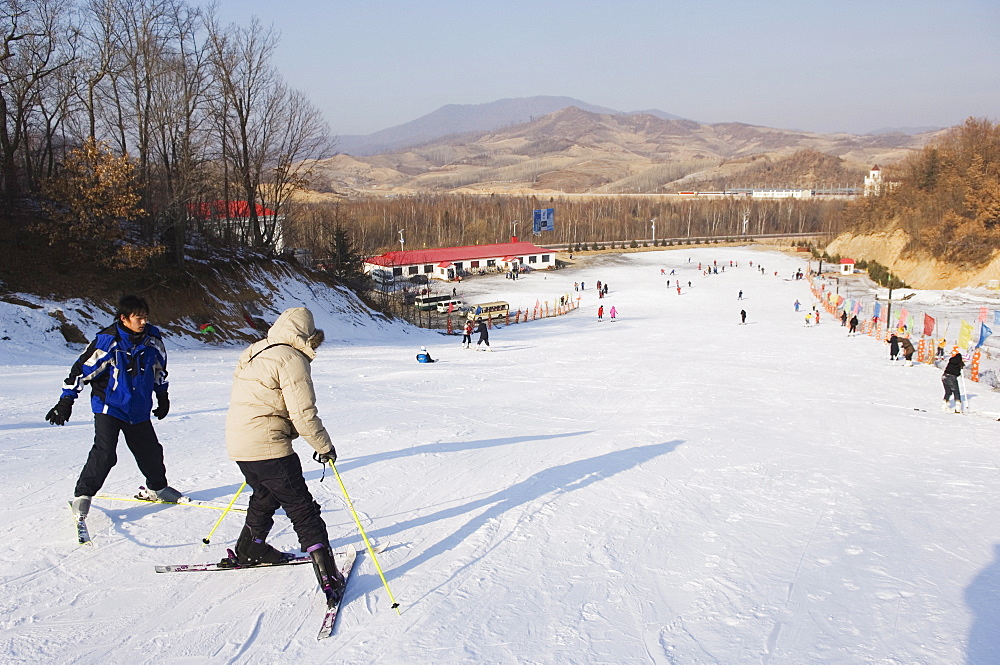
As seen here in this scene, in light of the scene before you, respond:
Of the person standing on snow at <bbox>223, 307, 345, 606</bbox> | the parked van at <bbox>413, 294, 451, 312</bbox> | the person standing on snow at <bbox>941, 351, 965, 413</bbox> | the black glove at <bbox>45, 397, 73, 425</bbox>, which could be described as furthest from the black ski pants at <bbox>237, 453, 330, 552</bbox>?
the parked van at <bbox>413, 294, 451, 312</bbox>

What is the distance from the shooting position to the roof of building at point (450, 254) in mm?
66688

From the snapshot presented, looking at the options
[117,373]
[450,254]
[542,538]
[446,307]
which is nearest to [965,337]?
[542,538]

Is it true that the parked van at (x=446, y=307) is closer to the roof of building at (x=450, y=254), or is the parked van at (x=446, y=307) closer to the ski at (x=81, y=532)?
the roof of building at (x=450, y=254)

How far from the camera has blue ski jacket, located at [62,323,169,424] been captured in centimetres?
486

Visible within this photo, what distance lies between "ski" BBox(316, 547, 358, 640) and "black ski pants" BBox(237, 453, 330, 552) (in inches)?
15.2

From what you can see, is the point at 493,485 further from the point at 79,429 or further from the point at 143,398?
the point at 79,429

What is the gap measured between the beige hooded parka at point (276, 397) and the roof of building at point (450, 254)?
59259mm

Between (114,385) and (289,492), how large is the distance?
1.79 meters

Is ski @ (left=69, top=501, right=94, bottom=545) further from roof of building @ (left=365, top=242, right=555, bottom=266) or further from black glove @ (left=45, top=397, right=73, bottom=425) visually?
roof of building @ (left=365, top=242, right=555, bottom=266)

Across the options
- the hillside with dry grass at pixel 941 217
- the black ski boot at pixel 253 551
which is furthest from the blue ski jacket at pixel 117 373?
the hillside with dry grass at pixel 941 217

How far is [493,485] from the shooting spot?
6.70m

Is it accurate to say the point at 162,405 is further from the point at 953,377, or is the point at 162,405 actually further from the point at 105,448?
the point at 953,377

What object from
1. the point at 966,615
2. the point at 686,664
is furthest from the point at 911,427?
the point at 686,664

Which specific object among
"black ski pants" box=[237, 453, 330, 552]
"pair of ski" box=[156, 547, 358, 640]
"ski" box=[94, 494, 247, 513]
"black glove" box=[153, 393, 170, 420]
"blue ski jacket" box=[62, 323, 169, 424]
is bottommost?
"pair of ski" box=[156, 547, 358, 640]
